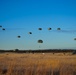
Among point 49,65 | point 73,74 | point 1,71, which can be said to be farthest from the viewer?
point 49,65

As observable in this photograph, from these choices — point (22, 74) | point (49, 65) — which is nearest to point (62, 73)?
point (22, 74)

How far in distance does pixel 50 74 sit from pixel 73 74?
1616 mm

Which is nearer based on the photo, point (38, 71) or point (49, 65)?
point (38, 71)

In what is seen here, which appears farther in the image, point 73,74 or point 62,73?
point 73,74

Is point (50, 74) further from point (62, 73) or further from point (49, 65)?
point (49, 65)

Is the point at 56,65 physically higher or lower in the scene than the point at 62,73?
higher

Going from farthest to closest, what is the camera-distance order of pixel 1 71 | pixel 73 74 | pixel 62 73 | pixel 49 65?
pixel 49 65, pixel 1 71, pixel 73 74, pixel 62 73

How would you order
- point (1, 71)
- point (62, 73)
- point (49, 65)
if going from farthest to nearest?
1. point (49, 65)
2. point (1, 71)
3. point (62, 73)

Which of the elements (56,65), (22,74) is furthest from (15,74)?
(56,65)

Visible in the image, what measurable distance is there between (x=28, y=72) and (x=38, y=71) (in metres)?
0.67

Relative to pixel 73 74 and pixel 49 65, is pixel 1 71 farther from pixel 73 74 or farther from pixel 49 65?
pixel 73 74

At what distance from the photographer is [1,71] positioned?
921 inches

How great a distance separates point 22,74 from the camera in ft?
68.3

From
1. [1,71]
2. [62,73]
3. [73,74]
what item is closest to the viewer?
[62,73]
